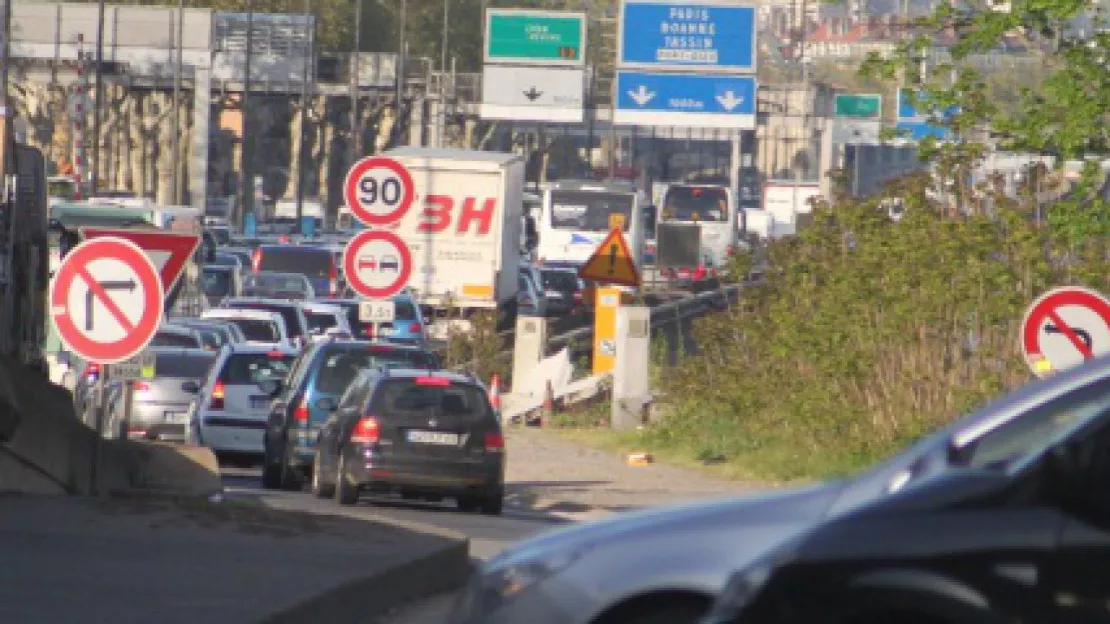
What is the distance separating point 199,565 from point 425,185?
112 feet

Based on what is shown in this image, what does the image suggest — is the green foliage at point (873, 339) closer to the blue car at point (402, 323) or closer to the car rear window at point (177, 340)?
the car rear window at point (177, 340)

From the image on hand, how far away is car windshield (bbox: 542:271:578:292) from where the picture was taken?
64744 millimetres

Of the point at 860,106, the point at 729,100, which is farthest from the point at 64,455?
the point at 860,106

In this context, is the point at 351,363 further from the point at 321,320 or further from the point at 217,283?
the point at 217,283

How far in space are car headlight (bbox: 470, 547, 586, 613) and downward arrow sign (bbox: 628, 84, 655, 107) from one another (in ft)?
195

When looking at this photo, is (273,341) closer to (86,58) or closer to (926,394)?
(926,394)

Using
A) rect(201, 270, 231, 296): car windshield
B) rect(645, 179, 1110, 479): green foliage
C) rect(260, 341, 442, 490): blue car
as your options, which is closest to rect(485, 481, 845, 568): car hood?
rect(645, 179, 1110, 479): green foliage

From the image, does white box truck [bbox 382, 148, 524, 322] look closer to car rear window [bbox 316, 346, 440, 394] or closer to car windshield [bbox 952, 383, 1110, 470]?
car rear window [bbox 316, 346, 440, 394]

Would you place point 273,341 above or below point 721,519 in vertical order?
below

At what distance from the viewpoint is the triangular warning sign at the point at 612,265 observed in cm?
3162

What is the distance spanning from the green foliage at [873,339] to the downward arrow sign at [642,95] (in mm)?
35576

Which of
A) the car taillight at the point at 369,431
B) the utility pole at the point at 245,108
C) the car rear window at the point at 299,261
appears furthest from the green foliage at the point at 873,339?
the utility pole at the point at 245,108

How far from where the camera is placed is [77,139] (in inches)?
2537

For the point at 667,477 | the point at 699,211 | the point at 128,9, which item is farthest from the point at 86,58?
the point at 667,477
